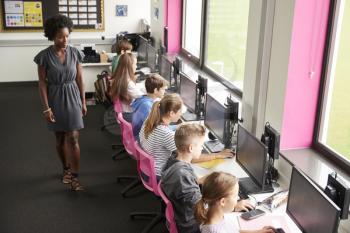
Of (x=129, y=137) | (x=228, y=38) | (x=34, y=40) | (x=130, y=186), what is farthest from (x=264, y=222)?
(x=34, y=40)

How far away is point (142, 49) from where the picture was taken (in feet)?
23.8

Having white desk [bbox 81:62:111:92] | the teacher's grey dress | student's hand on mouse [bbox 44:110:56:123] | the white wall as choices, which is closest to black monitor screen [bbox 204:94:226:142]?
the teacher's grey dress

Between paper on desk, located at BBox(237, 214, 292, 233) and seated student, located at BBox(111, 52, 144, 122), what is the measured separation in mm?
2478

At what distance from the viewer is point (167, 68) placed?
A: 18.9ft

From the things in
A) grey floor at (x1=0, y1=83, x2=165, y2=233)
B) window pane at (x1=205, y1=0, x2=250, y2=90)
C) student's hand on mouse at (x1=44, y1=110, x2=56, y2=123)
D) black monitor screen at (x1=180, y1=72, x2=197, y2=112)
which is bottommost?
grey floor at (x1=0, y1=83, x2=165, y2=233)

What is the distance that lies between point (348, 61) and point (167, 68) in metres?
2.89

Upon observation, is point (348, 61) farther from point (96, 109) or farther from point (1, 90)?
point (1, 90)

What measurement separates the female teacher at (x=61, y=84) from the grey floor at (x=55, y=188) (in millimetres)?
460

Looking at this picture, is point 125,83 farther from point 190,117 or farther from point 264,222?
point 264,222

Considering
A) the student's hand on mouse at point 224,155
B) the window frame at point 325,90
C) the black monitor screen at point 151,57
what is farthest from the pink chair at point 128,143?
the black monitor screen at point 151,57

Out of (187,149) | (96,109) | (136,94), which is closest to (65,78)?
(136,94)

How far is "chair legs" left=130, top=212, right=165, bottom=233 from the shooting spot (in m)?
3.74

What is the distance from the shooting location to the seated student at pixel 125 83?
4.95 meters

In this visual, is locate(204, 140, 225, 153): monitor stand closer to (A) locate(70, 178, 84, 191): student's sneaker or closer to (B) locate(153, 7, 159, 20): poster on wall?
(A) locate(70, 178, 84, 191): student's sneaker
